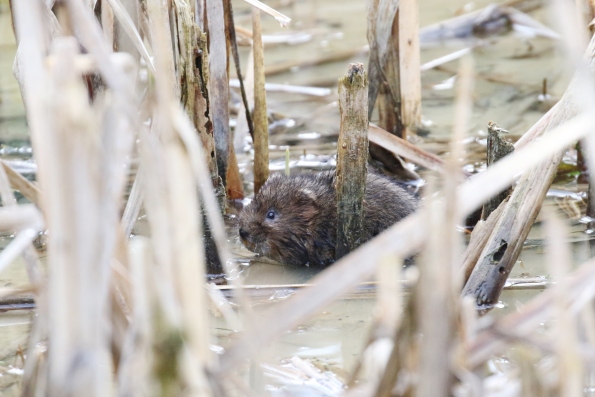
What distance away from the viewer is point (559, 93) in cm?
593

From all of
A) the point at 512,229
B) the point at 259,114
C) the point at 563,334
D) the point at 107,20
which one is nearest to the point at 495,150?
the point at 512,229

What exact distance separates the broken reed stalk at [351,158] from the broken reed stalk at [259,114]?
832mm

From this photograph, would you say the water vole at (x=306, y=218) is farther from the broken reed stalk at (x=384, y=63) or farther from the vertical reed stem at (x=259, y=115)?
the broken reed stalk at (x=384, y=63)

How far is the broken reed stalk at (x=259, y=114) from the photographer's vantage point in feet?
14.2

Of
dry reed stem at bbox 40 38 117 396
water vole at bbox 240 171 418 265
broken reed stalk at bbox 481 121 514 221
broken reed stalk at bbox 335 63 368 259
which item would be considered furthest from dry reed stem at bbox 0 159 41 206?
broken reed stalk at bbox 481 121 514 221

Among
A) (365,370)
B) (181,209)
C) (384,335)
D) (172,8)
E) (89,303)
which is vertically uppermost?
(172,8)

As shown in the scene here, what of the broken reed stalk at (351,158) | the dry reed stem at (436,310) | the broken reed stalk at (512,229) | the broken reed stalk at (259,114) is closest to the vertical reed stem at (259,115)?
the broken reed stalk at (259,114)

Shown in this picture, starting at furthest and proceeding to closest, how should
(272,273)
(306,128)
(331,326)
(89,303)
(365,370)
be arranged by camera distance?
(306,128) → (272,273) → (331,326) → (365,370) → (89,303)

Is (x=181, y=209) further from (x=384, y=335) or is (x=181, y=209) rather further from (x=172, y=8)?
(x=172, y=8)

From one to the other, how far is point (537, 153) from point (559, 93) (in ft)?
15.1

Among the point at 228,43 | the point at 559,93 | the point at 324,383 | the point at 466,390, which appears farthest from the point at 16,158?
the point at 466,390

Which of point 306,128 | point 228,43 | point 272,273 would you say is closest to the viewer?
point 272,273

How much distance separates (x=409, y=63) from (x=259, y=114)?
3.38 ft

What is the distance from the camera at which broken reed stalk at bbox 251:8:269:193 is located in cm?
432
